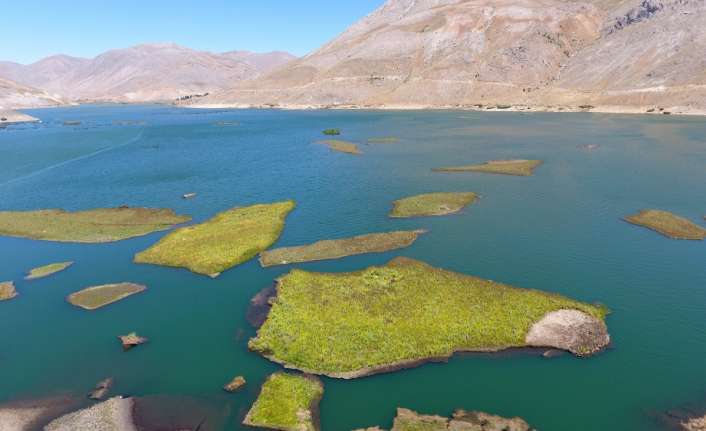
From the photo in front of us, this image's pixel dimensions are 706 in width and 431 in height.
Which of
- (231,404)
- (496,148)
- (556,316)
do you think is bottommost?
(231,404)

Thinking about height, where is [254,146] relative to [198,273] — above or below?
above

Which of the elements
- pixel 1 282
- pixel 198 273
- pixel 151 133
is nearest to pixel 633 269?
pixel 198 273

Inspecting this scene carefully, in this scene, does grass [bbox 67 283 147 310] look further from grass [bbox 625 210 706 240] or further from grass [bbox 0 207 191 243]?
grass [bbox 625 210 706 240]

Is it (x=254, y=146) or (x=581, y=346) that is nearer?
(x=581, y=346)

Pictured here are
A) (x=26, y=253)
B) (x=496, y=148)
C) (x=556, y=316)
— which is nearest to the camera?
(x=556, y=316)

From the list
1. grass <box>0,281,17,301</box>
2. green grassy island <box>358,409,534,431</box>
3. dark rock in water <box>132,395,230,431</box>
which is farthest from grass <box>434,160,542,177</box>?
grass <box>0,281,17,301</box>

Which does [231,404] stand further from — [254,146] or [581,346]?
[254,146]

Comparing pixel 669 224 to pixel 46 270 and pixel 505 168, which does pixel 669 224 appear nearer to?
pixel 505 168

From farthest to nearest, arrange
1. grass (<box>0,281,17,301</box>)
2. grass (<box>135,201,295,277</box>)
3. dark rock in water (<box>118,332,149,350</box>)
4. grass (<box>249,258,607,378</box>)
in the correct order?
grass (<box>135,201,295,277</box>) → grass (<box>0,281,17,301</box>) → dark rock in water (<box>118,332,149,350</box>) → grass (<box>249,258,607,378</box>)

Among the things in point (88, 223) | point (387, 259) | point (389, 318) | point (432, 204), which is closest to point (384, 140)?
point (432, 204)
